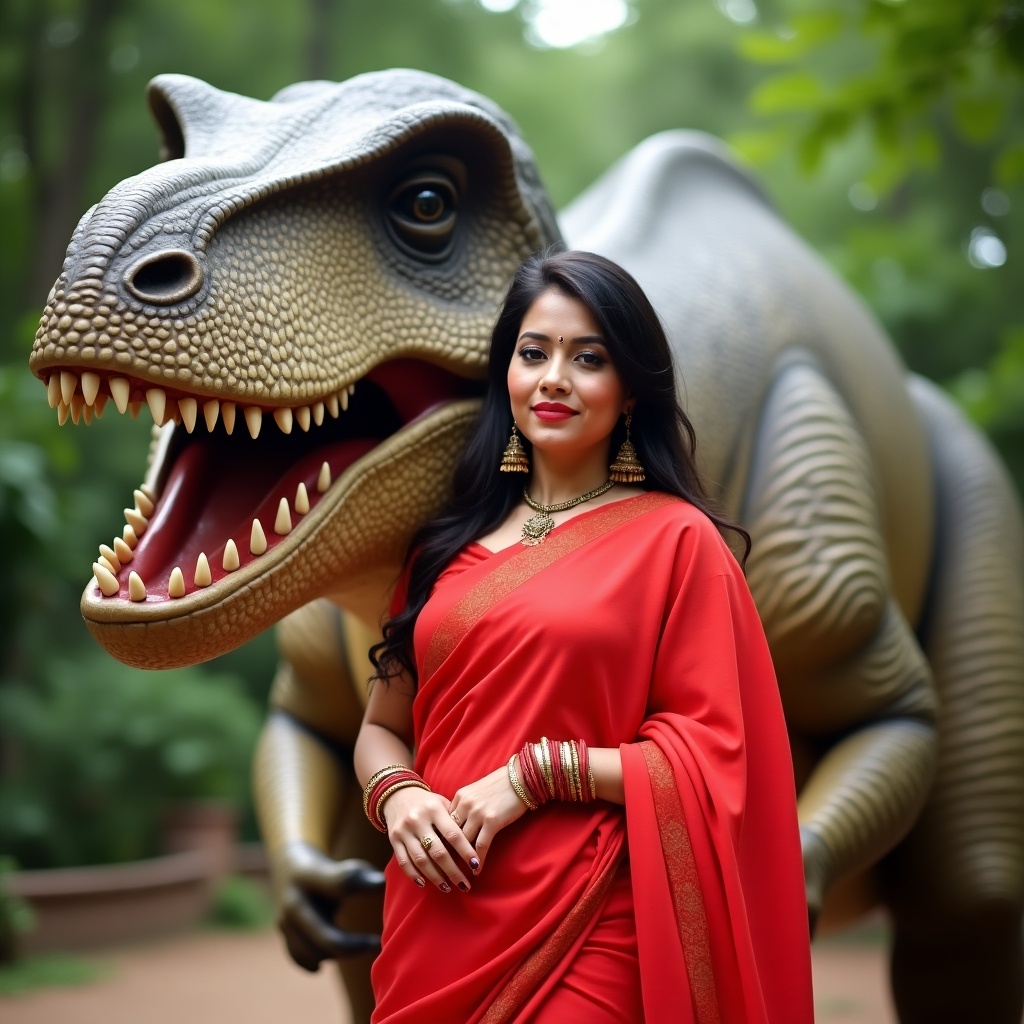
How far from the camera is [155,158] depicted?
9.23 m

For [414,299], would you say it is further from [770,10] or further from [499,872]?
[770,10]

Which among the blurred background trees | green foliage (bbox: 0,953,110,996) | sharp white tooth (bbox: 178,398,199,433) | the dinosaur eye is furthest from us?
the blurred background trees

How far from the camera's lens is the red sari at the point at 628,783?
62.4 inches

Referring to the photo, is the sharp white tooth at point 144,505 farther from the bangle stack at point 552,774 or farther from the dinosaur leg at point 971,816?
the dinosaur leg at point 971,816

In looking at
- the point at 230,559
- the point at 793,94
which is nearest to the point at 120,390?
the point at 230,559

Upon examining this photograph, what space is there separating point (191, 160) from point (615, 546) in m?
0.80

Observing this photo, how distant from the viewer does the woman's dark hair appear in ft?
5.85

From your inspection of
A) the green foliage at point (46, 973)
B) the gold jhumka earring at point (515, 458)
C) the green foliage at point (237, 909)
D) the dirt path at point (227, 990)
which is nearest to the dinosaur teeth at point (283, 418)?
the gold jhumka earring at point (515, 458)

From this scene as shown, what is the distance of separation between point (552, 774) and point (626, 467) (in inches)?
18.2

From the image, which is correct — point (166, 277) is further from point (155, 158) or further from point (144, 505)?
point (155, 158)

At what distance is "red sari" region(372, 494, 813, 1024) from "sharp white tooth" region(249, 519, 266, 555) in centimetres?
27

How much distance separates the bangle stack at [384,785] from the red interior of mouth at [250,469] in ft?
1.14

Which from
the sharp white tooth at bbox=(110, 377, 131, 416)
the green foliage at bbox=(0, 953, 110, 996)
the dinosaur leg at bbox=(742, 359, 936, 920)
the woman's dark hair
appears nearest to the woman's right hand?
the woman's dark hair

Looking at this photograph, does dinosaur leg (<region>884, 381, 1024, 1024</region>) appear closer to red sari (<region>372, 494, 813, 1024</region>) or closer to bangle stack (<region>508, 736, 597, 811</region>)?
red sari (<region>372, 494, 813, 1024</region>)
